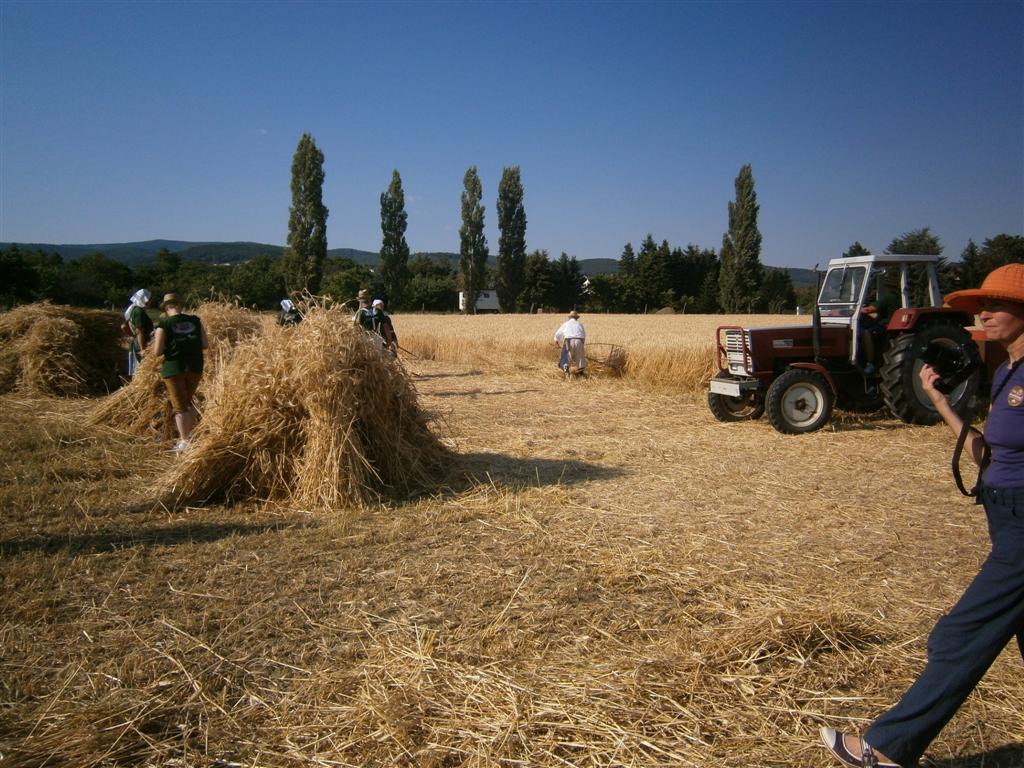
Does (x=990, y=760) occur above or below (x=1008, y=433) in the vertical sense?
below

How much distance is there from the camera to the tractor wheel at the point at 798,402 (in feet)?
29.0

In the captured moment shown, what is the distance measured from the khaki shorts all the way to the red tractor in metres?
6.84

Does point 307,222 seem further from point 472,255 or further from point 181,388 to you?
point 181,388

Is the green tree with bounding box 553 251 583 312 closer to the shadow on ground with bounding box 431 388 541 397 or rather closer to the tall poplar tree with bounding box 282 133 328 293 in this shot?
the tall poplar tree with bounding box 282 133 328 293

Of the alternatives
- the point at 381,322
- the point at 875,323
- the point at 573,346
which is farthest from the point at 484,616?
the point at 573,346

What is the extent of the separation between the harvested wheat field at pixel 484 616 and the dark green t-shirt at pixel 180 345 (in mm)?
1043

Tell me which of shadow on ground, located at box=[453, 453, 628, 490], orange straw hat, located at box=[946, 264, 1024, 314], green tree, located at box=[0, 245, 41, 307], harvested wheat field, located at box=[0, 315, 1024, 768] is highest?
green tree, located at box=[0, 245, 41, 307]

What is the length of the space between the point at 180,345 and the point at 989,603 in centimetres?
678

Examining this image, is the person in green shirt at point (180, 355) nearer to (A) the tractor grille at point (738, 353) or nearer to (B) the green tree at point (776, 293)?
(A) the tractor grille at point (738, 353)

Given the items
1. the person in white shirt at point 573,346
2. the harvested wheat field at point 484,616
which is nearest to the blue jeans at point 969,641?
the harvested wheat field at point 484,616

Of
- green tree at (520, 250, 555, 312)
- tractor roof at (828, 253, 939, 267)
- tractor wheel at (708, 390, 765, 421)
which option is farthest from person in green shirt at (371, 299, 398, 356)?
green tree at (520, 250, 555, 312)

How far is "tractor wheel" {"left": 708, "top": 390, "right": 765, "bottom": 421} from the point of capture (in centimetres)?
991

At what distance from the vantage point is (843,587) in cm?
405

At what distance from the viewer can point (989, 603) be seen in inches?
84.4
